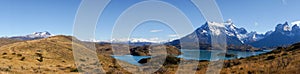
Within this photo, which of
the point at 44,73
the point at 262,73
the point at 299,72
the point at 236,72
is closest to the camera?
the point at 299,72

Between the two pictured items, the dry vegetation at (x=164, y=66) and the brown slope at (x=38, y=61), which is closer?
the dry vegetation at (x=164, y=66)

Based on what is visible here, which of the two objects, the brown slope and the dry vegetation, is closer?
the dry vegetation

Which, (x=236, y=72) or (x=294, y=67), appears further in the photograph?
(x=236, y=72)

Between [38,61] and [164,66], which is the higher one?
[38,61]

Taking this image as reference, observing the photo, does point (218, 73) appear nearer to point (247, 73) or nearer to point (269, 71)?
point (247, 73)

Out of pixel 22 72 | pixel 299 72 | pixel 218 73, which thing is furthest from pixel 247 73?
pixel 22 72

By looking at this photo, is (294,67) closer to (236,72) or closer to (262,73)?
(262,73)

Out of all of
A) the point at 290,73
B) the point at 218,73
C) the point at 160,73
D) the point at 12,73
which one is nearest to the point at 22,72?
the point at 12,73

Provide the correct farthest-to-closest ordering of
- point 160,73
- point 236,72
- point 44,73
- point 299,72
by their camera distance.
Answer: point 44,73
point 160,73
point 236,72
point 299,72

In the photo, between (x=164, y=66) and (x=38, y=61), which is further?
(x=38, y=61)
